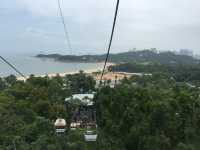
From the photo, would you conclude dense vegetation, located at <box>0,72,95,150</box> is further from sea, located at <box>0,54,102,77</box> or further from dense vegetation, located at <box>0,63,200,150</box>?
sea, located at <box>0,54,102,77</box>

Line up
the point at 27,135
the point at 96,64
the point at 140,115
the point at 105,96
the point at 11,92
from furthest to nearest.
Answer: the point at 96,64, the point at 11,92, the point at 105,96, the point at 140,115, the point at 27,135

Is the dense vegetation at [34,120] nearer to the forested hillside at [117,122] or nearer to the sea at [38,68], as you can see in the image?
the forested hillside at [117,122]

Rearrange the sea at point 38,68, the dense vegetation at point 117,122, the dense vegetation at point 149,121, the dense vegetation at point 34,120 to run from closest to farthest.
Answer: the dense vegetation at point 34,120 < the dense vegetation at point 117,122 < the dense vegetation at point 149,121 < the sea at point 38,68

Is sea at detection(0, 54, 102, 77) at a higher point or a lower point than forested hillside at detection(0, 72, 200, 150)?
higher

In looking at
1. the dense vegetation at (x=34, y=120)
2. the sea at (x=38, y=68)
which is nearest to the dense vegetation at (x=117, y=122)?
the dense vegetation at (x=34, y=120)

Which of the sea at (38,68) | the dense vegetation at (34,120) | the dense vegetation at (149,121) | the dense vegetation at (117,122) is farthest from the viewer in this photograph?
the sea at (38,68)

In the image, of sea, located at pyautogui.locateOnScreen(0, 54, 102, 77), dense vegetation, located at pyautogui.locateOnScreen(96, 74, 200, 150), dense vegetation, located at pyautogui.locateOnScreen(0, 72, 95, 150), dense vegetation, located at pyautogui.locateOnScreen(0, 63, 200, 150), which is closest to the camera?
dense vegetation, located at pyautogui.locateOnScreen(0, 72, 95, 150)

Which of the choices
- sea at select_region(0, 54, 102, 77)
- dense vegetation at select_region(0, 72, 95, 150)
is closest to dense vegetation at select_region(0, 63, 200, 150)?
dense vegetation at select_region(0, 72, 95, 150)

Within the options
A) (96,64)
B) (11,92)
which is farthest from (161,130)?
(96,64)

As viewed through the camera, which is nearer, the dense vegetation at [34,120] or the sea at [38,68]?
the dense vegetation at [34,120]

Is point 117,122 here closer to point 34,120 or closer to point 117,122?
point 117,122

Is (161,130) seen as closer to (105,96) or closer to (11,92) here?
(105,96)
